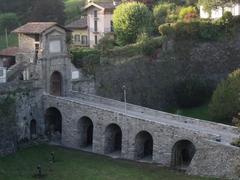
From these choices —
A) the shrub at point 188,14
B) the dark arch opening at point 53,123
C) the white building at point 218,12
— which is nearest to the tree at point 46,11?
the shrub at point 188,14

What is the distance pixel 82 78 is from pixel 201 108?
14.5 metres

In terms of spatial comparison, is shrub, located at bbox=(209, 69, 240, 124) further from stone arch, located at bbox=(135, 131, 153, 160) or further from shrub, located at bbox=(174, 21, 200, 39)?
shrub, located at bbox=(174, 21, 200, 39)

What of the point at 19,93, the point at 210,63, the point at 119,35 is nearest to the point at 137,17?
the point at 119,35

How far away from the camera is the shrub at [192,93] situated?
6688cm

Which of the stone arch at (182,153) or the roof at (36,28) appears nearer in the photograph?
the stone arch at (182,153)

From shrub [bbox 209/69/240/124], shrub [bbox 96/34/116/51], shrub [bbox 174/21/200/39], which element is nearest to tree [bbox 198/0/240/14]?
shrub [bbox 174/21/200/39]

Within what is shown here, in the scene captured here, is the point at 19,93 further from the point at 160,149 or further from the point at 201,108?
the point at 201,108

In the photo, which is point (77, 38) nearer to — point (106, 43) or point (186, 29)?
point (106, 43)

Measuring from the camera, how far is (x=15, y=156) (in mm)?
51000

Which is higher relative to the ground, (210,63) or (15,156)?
(210,63)

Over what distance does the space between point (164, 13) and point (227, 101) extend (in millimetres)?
27402

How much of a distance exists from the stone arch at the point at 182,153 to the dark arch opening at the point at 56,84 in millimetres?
15382

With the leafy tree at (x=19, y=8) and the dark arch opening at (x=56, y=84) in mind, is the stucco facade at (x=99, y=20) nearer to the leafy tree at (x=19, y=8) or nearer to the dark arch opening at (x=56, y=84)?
the dark arch opening at (x=56, y=84)

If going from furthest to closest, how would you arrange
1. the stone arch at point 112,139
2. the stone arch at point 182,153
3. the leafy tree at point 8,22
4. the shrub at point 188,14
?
the leafy tree at point 8,22
the shrub at point 188,14
the stone arch at point 112,139
the stone arch at point 182,153
